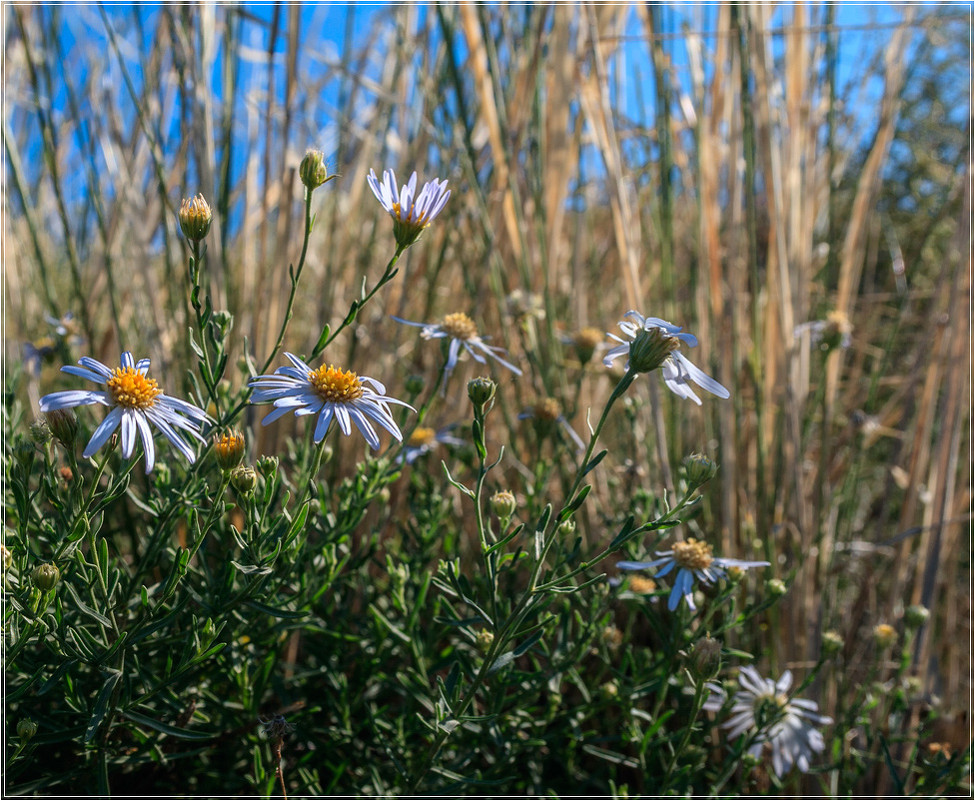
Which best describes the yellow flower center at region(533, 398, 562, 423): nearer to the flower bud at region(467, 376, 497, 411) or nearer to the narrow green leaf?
the flower bud at region(467, 376, 497, 411)

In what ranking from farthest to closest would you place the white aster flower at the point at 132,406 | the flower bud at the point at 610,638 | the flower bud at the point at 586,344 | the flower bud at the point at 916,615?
the flower bud at the point at 586,344 < the flower bud at the point at 916,615 < the flower bud at the point at 610,638 < the white aster flower at the point at 132,406

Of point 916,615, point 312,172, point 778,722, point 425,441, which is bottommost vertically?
point 778,722

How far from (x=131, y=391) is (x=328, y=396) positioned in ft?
0.58

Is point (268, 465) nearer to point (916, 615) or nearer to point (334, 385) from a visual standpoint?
point (334, 385)

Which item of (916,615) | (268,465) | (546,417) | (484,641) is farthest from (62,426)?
(916,615)

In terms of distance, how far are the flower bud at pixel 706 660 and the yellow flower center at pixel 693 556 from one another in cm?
15

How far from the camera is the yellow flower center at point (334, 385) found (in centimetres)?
78

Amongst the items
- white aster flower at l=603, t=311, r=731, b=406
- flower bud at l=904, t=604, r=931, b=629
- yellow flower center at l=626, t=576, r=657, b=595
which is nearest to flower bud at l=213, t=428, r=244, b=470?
white aster flower at l=603, t=311, r=731, b=406

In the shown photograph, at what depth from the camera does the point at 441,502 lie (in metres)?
1.14

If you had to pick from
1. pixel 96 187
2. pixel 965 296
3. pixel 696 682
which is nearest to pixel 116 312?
pixel 96 187

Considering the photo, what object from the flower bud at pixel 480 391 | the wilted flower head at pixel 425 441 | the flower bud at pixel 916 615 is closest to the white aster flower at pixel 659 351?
the flower bud at pixel 480 391

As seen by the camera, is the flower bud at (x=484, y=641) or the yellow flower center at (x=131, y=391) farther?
the flower bud at (x=484, y=641)

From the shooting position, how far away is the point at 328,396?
0.78m

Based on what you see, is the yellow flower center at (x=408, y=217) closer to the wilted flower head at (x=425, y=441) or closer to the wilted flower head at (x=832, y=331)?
the wilted flower head at (x=425, y=441)
